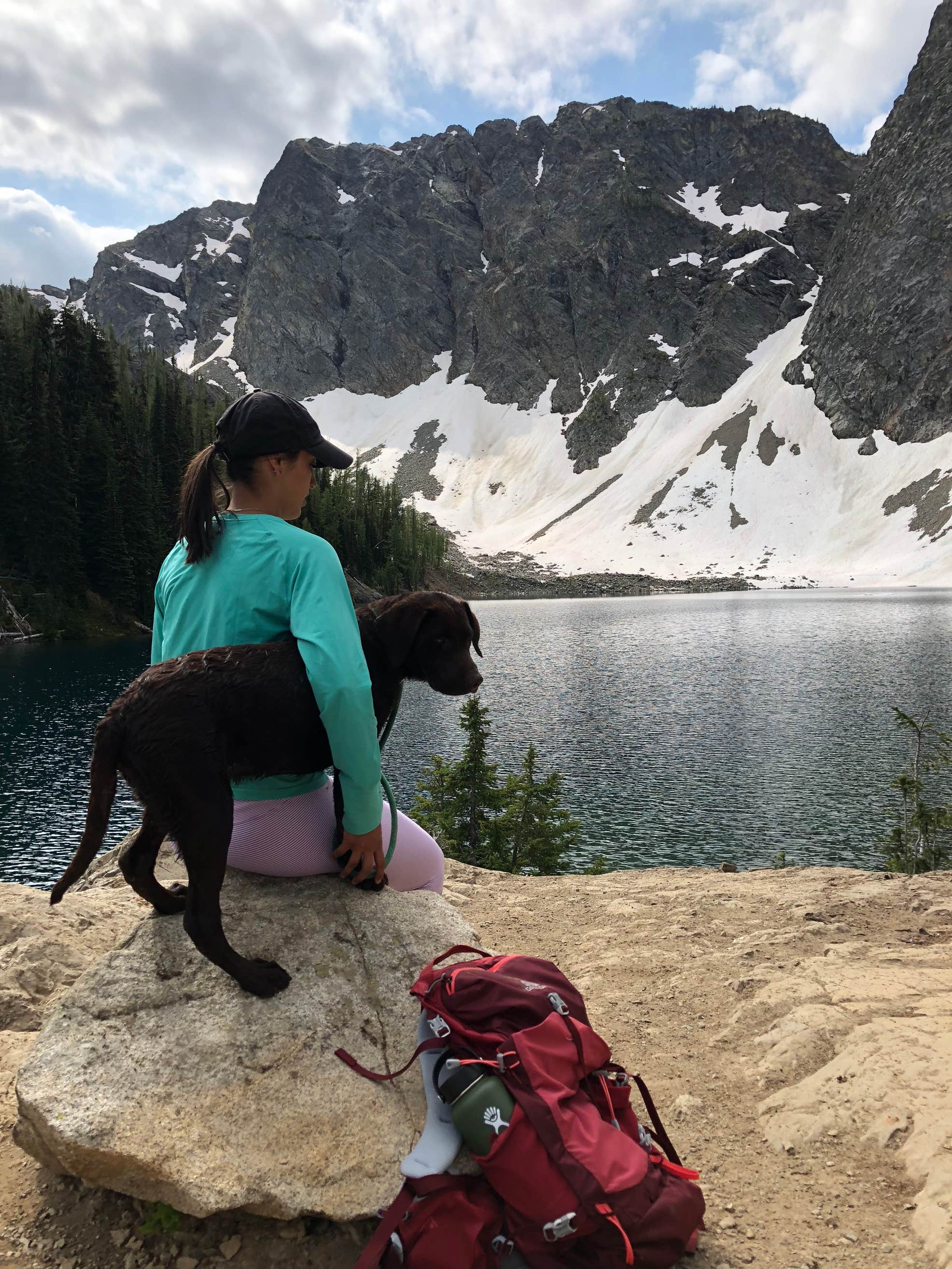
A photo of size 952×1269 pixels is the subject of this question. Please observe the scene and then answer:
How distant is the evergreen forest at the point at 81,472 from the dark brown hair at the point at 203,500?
149ft

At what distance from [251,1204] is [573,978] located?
359cm

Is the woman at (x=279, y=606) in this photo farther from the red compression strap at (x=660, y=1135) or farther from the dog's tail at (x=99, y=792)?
the red compression strap at (x=660, y=1135)

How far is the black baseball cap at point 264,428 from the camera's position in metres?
3.06

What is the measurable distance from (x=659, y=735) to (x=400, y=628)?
74.8 ft

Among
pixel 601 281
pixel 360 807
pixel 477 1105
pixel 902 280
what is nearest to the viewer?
pixel 477 1105

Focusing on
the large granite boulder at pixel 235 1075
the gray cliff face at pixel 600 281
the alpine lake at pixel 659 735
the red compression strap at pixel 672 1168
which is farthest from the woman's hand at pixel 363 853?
the gray cliff face at pixel 600 281

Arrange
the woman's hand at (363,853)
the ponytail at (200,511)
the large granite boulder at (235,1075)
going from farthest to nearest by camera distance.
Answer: the woman's hand at (363,853)
the ponytail at (200,511)
the large granite boulder at (235,1075)

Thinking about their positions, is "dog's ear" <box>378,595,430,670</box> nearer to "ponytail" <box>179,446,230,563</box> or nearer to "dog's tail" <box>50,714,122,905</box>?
"ponytail" <box>179,446,230,563</box>

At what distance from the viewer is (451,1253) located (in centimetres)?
238

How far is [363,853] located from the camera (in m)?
3.28

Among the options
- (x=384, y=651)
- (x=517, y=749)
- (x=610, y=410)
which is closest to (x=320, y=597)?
(x=384, y=651)

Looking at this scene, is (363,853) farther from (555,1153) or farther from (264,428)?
(264,428)

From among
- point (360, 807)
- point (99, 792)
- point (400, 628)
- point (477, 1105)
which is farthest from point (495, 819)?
point (99, 792)

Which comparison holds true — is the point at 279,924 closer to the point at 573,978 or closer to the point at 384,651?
the point at 384,651
